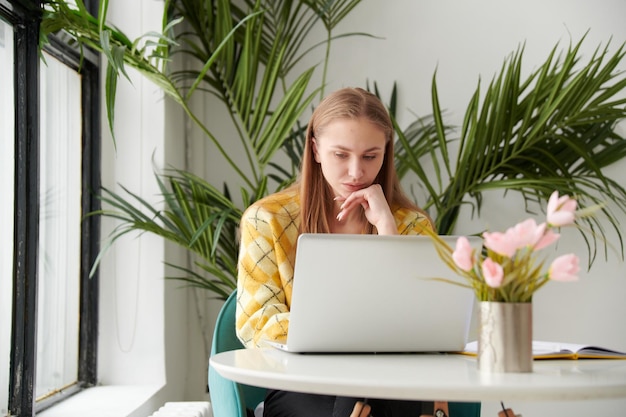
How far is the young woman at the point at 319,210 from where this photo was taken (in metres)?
1.77

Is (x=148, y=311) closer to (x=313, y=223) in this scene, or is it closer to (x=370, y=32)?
(x=313, y=223)

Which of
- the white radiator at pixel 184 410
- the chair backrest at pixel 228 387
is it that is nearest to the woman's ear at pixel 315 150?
the chair backrest at pixel 228 387

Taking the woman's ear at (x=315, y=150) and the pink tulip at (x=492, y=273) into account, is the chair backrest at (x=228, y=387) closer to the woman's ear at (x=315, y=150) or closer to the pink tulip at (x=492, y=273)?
the woman's ear at (x=315, y=150)

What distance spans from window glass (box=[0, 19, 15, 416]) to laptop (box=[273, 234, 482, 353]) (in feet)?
3.78

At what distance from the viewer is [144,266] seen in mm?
3053

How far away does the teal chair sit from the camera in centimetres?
177

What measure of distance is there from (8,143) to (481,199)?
1.83 meters

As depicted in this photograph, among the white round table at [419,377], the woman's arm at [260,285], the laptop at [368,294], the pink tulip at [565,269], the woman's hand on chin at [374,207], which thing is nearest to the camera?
the white round table at [419,377]

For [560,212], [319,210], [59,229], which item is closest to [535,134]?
[319,210]

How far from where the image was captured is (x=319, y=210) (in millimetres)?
2113

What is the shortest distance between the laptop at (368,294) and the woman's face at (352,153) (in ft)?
2.03

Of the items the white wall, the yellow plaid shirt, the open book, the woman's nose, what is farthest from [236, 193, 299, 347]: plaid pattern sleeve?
the white wall

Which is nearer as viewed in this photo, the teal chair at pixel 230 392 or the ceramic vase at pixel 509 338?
the ceramic vase at pixel 509 338

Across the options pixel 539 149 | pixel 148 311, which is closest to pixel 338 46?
pixel 539 149
